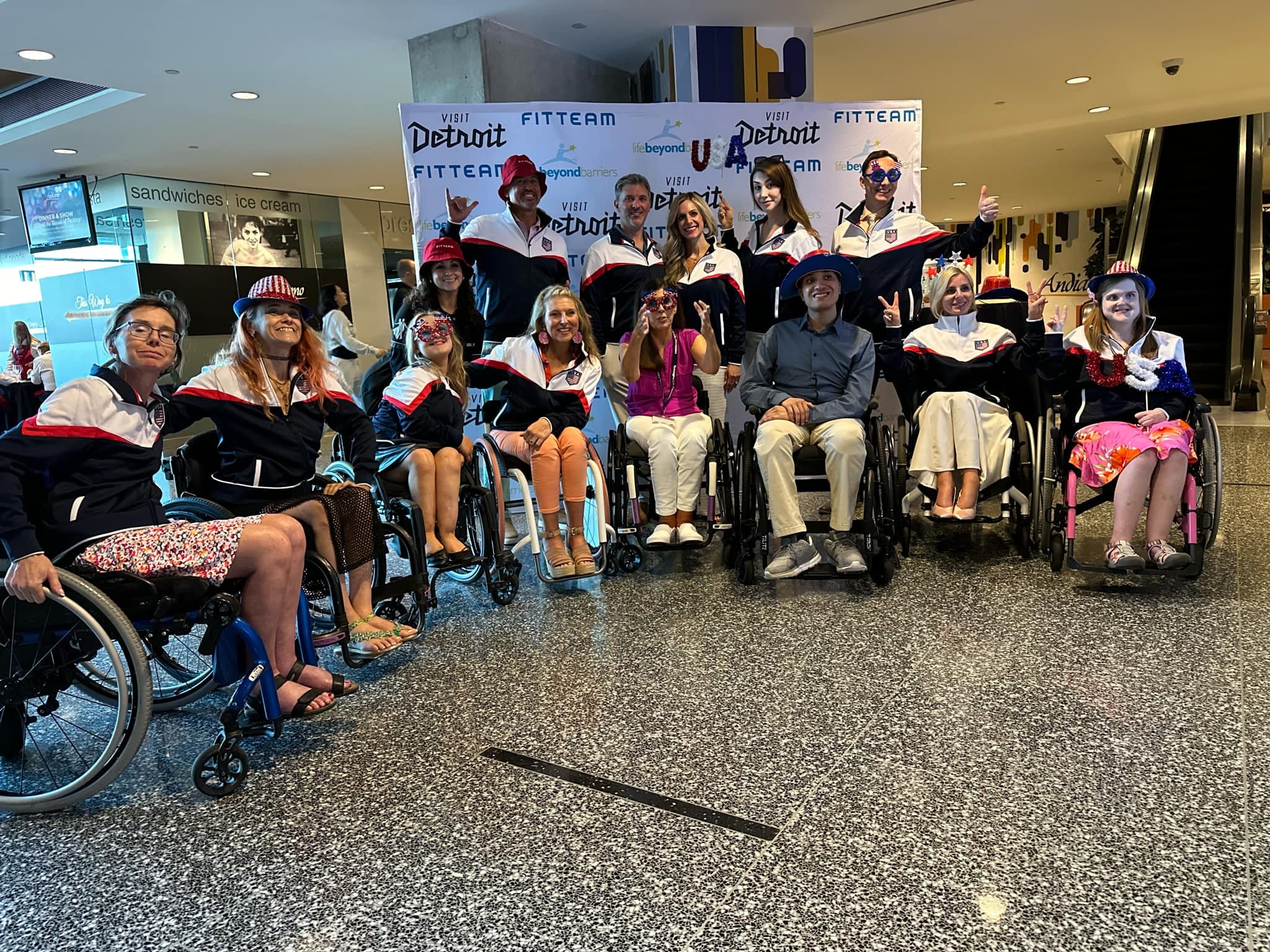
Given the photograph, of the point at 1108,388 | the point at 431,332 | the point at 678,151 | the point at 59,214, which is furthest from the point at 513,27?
the point at 59,214

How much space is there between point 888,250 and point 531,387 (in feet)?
6.09

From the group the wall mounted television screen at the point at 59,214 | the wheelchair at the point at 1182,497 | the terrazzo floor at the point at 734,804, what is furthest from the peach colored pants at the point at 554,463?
the wall mounted television screen at the point at 59,214

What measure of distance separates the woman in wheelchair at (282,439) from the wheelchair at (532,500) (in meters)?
0.75

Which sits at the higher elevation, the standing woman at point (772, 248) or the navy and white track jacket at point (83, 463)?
the standing woman at point (772, 248)

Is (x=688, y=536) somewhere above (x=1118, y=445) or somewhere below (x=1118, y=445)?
below

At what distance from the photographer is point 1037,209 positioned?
1573 cm

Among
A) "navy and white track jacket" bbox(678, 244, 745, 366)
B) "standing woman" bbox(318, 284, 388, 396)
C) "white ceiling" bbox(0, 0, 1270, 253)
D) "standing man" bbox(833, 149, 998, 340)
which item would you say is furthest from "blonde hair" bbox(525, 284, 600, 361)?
"standing woman" bbox(318, 284, 388, 396)

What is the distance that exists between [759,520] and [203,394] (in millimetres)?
1864

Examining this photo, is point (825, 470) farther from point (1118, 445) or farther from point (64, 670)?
point (64, 670)

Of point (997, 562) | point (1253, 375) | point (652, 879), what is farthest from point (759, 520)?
point (1253, 375)

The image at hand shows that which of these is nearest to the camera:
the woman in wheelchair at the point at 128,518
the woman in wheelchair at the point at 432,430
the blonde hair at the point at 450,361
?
the woman in wheelchair at the point at 128,518

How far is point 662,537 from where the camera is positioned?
11.0ft

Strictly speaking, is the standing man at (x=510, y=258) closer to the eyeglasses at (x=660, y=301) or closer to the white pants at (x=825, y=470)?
the eyeglasses at (x=660, y=301)

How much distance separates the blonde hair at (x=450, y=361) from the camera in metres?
3.21
